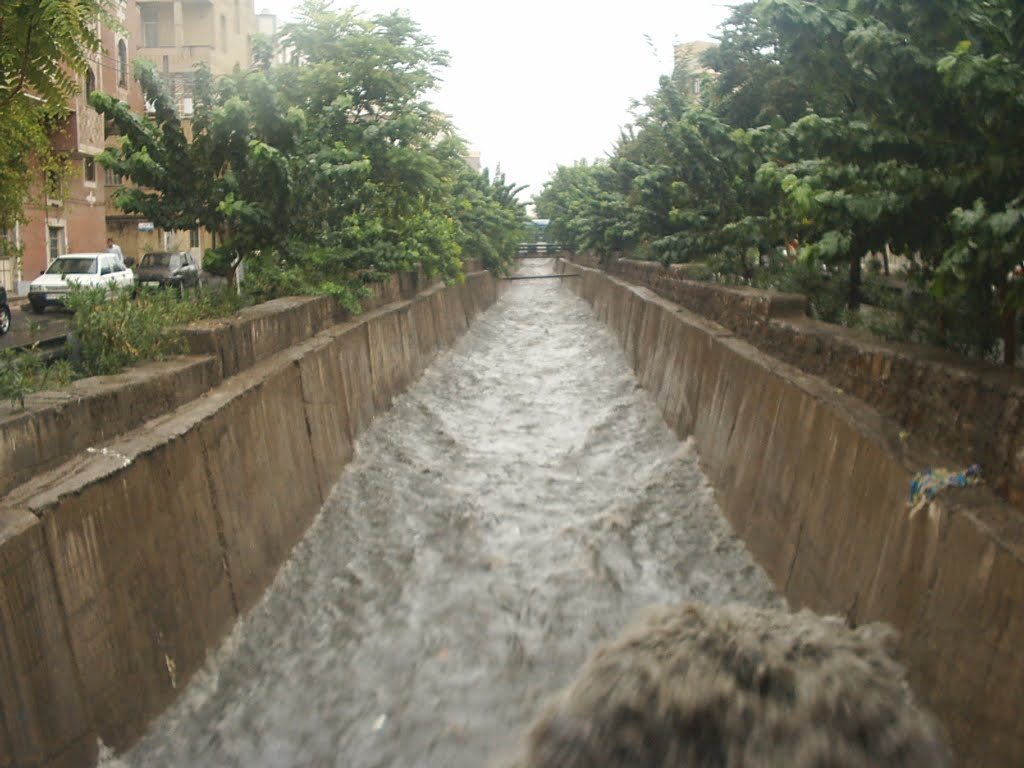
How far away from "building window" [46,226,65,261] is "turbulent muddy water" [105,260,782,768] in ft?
75.6

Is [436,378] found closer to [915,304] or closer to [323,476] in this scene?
[323,476]

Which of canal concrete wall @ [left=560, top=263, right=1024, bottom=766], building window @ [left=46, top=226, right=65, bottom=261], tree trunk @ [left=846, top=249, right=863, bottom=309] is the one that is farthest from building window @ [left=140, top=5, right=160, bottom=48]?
canal concrete wall @ [left=560, top=263, right=1024, bottom=766]

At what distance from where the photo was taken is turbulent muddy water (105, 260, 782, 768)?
6.27 meters

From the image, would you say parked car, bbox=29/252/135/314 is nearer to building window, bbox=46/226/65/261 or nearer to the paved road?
the paved road

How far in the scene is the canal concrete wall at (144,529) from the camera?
4.58 meters

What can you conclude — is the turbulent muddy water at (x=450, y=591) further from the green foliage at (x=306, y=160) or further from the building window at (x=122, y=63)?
the building window at (x=122, y=63)

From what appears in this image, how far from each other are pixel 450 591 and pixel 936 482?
4417mm

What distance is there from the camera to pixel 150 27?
49781mm

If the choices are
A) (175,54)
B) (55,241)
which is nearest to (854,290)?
(55,241)

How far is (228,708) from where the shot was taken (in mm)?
6309

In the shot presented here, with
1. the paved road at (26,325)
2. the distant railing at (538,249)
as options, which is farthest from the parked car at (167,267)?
the distant railing at (538,249)

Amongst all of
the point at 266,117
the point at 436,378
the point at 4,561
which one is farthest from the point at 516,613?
the point at 436,378

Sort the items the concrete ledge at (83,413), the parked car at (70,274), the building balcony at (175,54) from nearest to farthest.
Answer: the concrete ledge at (83,413)
the parked car at (70,274)
the building balcony at (175,54)

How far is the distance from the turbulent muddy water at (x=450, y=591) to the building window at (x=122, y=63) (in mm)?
28324
